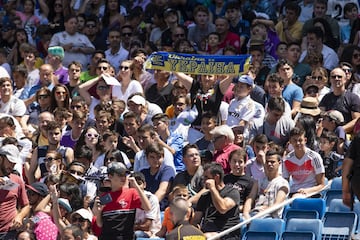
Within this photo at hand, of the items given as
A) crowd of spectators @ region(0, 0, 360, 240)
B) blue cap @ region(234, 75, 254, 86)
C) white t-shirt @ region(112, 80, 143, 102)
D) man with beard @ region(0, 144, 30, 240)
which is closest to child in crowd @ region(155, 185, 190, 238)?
crowd of spectators @ region(0, 0, 360, 240)

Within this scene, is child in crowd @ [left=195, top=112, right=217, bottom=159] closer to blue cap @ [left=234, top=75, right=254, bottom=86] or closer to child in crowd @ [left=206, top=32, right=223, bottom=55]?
blue cap @ [left=234, top=75, right=254, bottom=86]

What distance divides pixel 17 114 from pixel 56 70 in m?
1.49

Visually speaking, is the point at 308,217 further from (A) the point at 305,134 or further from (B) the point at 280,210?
(A) the point at 305,134

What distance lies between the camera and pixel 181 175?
15.7 meters

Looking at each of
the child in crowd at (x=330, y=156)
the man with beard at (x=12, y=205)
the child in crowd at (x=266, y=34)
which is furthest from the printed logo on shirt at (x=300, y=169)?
the child in crowd at (x=266, y=34)

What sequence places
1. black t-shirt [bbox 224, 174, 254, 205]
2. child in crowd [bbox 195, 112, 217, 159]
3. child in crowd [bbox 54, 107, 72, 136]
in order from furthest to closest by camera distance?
child in crowd [bbox 54, 107, 72, 136], child in crowd [bbox 195, 112, 217, 159], black t-shirt [bbox 224, 174, 254, 205]

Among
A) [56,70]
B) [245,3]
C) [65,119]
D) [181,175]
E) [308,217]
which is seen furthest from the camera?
[245,3]

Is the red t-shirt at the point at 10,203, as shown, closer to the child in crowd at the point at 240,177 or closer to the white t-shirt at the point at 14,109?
the child in crowd at the point at 240,177

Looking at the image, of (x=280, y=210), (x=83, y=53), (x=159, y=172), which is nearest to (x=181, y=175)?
(x=159, y=172)

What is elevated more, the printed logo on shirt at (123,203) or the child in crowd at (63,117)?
the child in crowd at (63,117)

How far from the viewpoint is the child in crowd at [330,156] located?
15.8m

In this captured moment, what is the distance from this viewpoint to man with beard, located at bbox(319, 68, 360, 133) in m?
17.0

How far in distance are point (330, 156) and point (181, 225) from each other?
2955 millimetres

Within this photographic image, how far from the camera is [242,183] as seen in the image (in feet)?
49.8
